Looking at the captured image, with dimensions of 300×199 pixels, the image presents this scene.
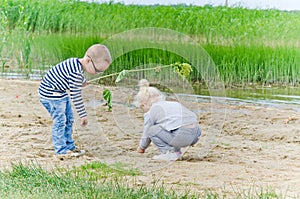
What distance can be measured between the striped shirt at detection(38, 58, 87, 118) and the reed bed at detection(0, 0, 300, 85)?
2.98 m

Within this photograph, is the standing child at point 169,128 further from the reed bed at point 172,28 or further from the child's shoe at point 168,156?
the reed bed at point 172,28

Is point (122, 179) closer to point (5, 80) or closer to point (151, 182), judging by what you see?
point (151, 182)

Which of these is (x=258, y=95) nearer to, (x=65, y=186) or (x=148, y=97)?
(x=148, y=97)

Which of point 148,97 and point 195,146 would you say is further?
point 195,146

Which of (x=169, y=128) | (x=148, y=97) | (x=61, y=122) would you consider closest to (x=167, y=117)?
(x=169, y=128)

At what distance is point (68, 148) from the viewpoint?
4.67 m

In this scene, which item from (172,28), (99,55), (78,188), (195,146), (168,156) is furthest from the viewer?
(172,28)

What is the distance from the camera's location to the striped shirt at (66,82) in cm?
429

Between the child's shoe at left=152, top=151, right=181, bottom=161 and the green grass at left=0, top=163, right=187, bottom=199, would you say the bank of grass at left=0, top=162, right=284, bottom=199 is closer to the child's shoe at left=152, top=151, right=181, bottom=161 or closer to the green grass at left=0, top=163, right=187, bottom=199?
the green grass at left=0, top=163, right=187, bottom=199

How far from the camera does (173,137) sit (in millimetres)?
4410

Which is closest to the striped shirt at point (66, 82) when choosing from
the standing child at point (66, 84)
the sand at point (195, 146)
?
the standing child at point (66, 84)

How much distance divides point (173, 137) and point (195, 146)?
717 mm

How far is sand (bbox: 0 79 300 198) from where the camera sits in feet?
13.1

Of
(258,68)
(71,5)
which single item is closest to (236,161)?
(258,68)
